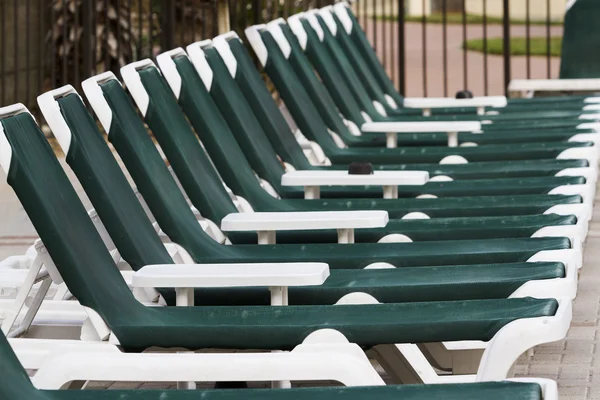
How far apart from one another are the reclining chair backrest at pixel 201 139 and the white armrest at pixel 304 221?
0.22m

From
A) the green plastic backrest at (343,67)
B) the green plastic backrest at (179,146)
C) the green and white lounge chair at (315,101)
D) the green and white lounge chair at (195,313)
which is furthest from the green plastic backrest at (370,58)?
the green and white lounge chair at (195,313)

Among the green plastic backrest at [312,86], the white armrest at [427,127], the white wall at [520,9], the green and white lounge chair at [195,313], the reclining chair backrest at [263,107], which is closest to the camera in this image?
→ the green and white lounge chair at [195,313]

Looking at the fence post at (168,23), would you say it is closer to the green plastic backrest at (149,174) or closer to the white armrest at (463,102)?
the white armrest at (463,102)

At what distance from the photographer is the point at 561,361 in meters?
4.40

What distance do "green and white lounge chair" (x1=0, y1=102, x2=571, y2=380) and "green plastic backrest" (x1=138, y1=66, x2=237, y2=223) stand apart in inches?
42.1

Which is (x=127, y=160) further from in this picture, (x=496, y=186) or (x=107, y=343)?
(x=496, y=186)

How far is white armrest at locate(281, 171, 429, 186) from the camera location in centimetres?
523

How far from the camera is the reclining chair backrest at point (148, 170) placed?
4203 millimetres

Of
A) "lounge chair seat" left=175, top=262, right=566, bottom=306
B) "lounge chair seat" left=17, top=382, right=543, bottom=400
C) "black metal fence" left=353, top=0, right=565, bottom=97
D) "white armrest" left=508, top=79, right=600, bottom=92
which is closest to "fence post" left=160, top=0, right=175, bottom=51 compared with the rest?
"black metal fence" left=353, top=0, right=565, bottom=97

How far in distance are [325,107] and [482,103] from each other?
140 centimetres

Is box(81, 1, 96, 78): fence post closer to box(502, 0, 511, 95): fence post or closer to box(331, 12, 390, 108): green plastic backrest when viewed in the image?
box(331, 12, 390, 108): green plastic backrest

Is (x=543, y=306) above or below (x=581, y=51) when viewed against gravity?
below

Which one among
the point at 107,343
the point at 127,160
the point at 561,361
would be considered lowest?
the point at 561,361

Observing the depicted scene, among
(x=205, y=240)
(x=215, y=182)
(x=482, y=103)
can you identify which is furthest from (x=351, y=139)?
(x=205, y=240)
